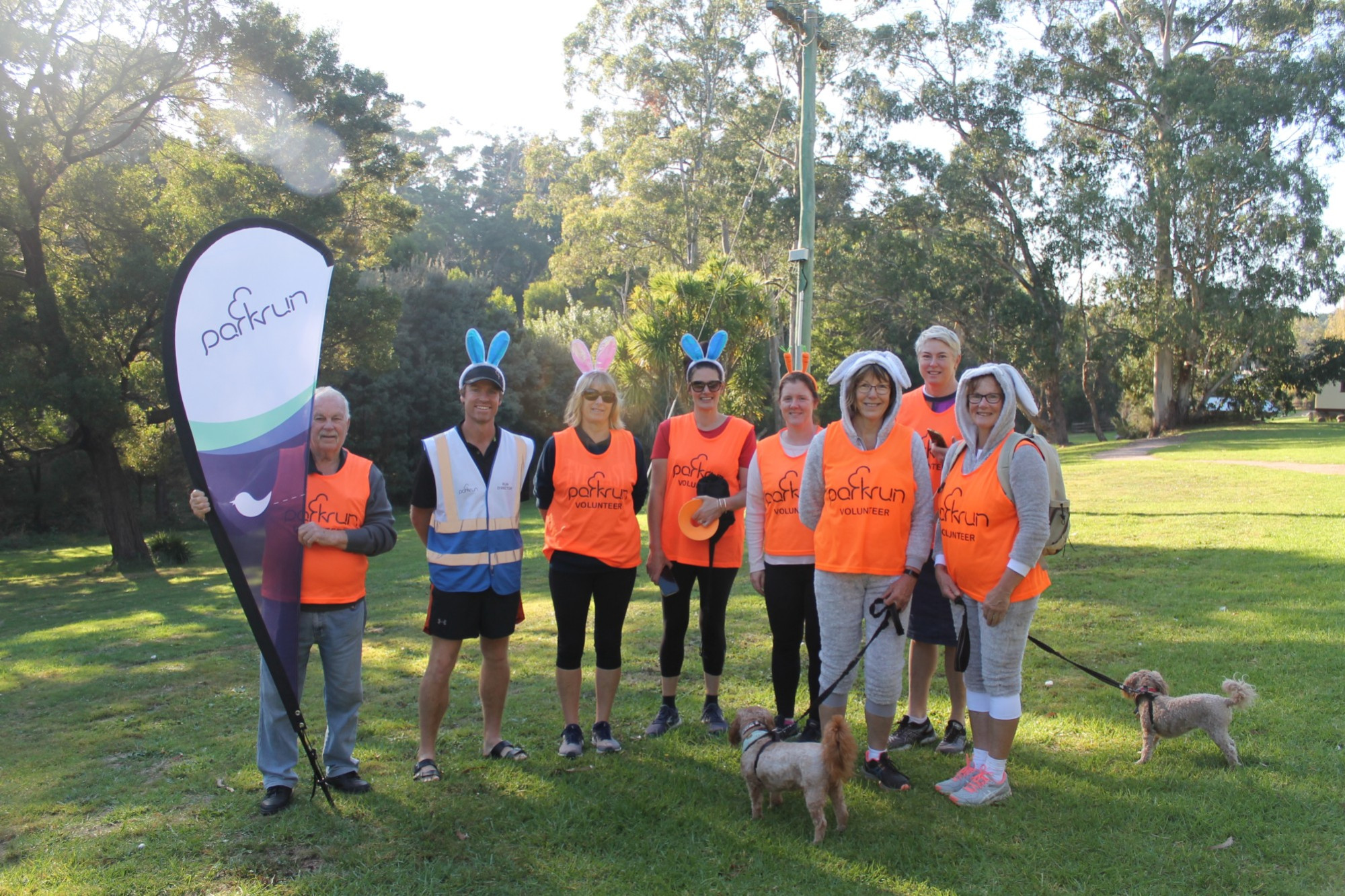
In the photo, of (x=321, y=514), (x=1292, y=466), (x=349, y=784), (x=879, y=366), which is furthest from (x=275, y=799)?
(x=1292, y=466)

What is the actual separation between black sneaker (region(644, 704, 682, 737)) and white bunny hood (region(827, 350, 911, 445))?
1.89 m

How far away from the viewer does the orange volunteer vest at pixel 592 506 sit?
4262 mm

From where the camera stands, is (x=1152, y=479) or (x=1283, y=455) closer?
(x=1152, y=479)

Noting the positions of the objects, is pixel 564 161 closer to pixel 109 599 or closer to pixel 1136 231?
pixel 1136 231

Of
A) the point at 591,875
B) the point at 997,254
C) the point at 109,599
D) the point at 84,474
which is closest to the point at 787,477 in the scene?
the point at 591,875

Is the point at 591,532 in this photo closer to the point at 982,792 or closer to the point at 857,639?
the point at 857,639

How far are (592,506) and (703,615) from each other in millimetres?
945

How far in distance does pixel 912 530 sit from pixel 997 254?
29.5 metres

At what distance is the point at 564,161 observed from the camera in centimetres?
4150

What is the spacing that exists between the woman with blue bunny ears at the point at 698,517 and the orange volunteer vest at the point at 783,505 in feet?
0.71

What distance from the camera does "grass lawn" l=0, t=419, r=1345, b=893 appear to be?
3.25 meters

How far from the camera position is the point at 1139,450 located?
82.9ft

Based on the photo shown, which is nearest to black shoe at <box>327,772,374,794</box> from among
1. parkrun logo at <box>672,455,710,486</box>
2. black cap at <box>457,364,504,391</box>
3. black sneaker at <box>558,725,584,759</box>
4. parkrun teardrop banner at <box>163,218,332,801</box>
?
parkrun teardrop banner at <box>163,218,332,801</box>

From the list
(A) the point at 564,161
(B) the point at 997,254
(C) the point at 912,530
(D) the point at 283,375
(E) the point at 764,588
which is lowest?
(E) the point at 764,588
